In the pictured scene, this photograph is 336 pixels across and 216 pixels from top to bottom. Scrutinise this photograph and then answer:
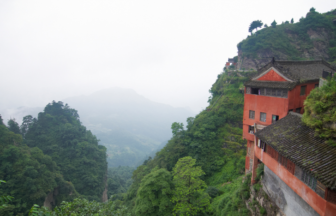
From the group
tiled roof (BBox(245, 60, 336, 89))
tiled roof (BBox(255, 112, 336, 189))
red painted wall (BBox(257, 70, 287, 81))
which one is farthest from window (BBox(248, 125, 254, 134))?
tiled roof (BBox(255, 112, 336, 189))

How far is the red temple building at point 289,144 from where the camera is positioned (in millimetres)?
6156

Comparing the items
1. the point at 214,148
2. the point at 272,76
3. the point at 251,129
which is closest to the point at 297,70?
the point at 272,76

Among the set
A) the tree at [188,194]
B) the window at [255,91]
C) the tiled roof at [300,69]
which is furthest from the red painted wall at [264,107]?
the tree at [188,194]

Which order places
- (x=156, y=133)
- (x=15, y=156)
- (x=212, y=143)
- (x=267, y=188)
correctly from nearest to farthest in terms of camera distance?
(x=267, y=188)
(x=212, y=143)
(x=15, y=156)
(x=156, y=133)

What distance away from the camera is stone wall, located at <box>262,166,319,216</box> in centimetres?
727

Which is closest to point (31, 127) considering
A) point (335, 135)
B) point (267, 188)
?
point (267, 188)

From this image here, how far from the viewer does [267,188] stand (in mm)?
A: 10438

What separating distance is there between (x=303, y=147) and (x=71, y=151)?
42.5 meters

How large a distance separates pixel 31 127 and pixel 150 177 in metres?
39.2

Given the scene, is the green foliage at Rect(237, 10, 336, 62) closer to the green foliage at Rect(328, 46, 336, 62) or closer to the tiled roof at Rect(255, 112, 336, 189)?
the green foliage at Rect(328, 46, 336, 62)

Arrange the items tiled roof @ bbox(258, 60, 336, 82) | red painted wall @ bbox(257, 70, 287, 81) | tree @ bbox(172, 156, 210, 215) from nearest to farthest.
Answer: tiled roof @ bbox(258, 60, 336, 82)
red painted wall @ bbox(257, 70, 287, 81)
tree @ bbox(172, 156, 210, 215)

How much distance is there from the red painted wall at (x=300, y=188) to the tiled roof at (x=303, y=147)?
1041 millimetres

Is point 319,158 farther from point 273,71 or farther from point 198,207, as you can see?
point 198,207

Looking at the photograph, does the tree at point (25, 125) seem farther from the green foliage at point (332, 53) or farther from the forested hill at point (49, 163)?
the green foliage at point (332, 53)
